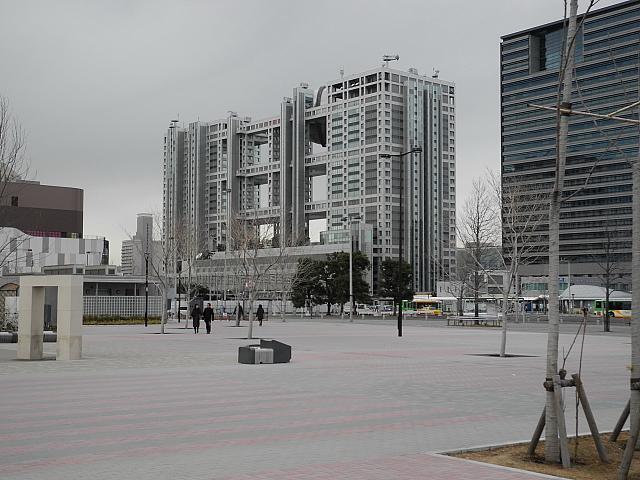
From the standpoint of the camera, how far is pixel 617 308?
312 ft

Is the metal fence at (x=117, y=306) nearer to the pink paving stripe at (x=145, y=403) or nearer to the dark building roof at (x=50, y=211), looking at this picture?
the dark building roof at (x=50, y=211)

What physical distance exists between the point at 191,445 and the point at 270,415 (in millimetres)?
2839

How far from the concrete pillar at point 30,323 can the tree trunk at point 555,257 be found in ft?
61.1

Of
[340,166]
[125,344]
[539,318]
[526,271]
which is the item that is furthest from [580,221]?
[125,344]

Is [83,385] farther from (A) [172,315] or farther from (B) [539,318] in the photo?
A: (B) [539,318]

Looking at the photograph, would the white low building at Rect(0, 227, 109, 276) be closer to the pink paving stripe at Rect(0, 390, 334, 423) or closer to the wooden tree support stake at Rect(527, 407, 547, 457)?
the pink paving stripe at Rect(0, 390, 334, 423)

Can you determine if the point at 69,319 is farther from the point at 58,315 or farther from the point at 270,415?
the point at 270,415

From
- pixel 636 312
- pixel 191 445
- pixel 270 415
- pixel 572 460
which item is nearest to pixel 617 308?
pixel 270 415

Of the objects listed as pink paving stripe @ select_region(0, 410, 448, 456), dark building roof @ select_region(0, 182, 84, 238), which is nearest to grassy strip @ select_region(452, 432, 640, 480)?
pink paving stripe @ select_region(0, 410, 448, 456)

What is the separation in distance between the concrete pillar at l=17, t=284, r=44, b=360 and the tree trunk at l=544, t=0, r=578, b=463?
18629mm

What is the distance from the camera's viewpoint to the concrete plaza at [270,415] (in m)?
8.80

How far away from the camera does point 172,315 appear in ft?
275

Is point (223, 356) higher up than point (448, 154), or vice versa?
point (448, 154)

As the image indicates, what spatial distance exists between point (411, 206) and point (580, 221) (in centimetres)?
3560
